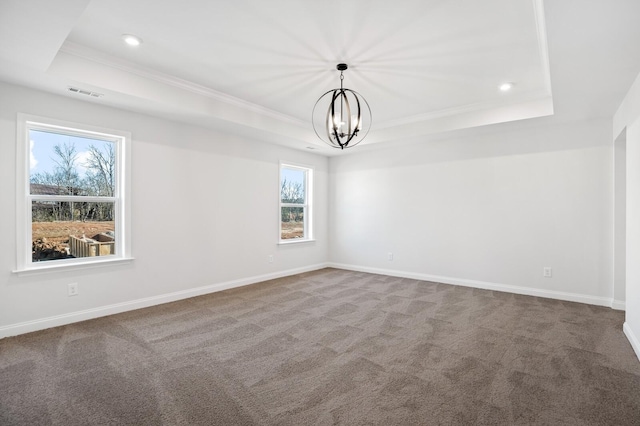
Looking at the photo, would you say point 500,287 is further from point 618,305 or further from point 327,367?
point 327,367

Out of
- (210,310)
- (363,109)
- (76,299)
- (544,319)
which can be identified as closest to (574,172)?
(544,319)

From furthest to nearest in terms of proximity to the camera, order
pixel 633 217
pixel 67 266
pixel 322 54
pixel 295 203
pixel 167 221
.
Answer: pixel 295 203 < pixel 167 221 < pixel 67 266 < pixel 322 54 < pixel 633 217

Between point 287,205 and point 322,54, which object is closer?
point 322,54

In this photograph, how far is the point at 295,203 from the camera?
630 cm

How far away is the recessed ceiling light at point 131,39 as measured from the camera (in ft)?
9.05

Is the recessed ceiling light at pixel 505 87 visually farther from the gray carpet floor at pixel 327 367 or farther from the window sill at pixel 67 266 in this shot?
the window sill at pixel 67 266

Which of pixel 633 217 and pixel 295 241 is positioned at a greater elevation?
pixel 633 217

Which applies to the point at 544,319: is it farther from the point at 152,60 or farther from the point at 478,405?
the point at 152,60

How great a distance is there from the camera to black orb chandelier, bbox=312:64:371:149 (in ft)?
10.6

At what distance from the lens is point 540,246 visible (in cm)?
454

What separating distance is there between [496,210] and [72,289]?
18.7 ft

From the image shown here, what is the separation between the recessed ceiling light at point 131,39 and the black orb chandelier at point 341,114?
1.81m

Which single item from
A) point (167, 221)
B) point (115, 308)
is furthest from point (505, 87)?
point (115, 308)

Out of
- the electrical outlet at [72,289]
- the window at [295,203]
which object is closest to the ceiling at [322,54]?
the window at [295,203]
